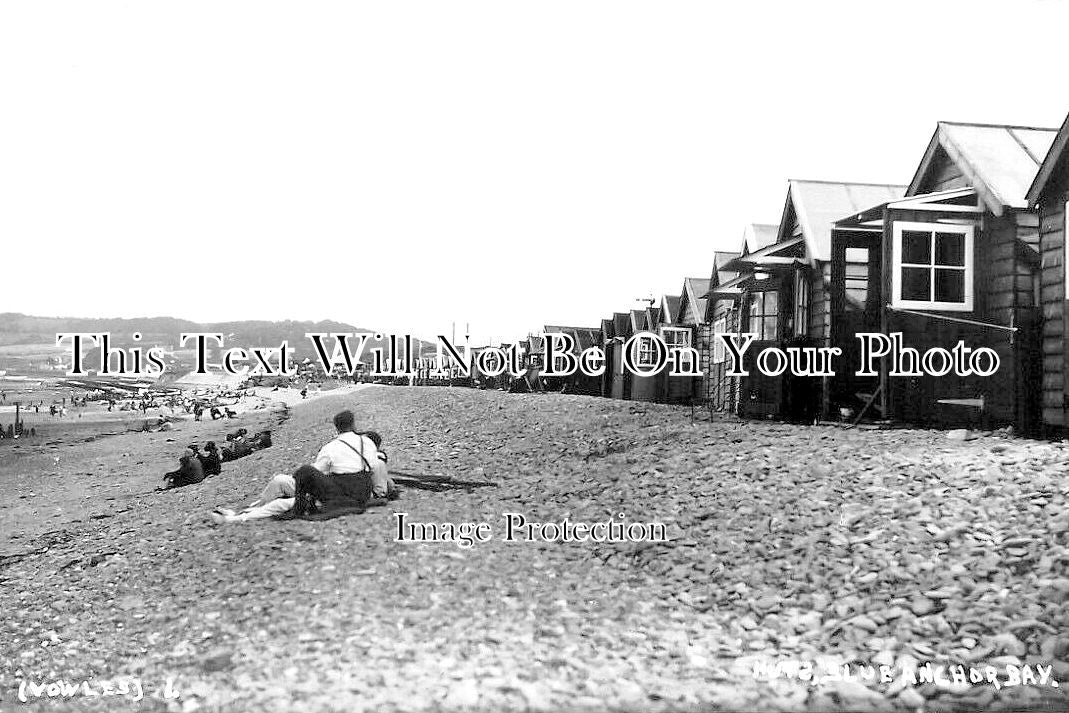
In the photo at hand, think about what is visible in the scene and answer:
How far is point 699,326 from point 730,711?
67.5 ft

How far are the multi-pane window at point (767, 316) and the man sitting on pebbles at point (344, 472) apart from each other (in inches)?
409

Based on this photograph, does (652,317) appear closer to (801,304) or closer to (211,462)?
(801,304)

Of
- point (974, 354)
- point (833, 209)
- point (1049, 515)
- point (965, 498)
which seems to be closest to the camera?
point (1049, 515)

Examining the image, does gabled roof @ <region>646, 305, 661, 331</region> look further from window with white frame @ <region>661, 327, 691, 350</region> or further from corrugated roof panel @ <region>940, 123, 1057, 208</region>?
corrugated roof panel @ <region>940, 123, 1057, 208</region>

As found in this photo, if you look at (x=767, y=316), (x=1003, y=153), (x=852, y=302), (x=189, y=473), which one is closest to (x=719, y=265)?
(x=767, y=316)

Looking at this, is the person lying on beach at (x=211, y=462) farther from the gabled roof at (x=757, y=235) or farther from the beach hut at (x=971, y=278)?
the gabled roof at (x=757, y=235)

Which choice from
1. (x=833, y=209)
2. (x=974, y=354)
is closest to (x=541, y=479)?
(x=974, y=354)

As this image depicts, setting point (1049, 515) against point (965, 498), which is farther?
point (965, 498)

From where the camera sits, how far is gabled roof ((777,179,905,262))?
14.7m

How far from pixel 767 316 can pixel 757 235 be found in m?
3.38

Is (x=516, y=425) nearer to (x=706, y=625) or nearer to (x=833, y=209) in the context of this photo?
(x=706, y=625)

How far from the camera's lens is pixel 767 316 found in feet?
54.2

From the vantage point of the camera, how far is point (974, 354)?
11000 millimetres

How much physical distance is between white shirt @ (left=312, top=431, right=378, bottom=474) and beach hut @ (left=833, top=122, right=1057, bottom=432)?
7.44m
